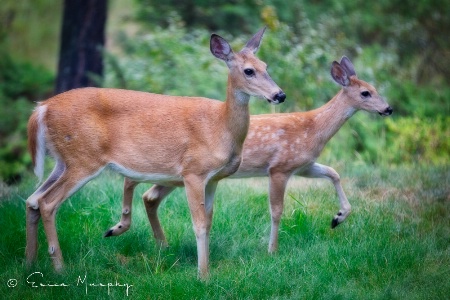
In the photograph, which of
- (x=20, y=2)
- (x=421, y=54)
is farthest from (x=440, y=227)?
(x=20, y=2)

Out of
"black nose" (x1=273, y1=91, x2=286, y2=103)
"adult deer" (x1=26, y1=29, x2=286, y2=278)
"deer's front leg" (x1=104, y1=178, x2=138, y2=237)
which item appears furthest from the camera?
"deer's front leg" (x1=104, y1=178, x2=138, y2=237)

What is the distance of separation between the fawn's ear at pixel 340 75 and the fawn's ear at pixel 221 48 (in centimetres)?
166

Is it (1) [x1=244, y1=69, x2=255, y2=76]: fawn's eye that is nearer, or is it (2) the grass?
(2) the grass

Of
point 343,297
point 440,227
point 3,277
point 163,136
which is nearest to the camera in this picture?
point 343,297

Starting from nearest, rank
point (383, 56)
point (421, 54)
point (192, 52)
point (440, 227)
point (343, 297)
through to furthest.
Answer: point (343, 297), point (440, 227), point (192, 52), point (383, 56), point (421, 54)

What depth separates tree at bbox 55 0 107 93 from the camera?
11.6m

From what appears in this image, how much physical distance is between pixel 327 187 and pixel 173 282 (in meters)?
2.92

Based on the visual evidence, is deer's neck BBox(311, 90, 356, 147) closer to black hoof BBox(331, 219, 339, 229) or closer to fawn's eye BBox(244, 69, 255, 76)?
black hoof BBox(331, 219, 339, 229)

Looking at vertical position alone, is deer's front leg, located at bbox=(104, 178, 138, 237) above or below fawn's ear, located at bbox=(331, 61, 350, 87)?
below

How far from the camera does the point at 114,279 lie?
18.8ft

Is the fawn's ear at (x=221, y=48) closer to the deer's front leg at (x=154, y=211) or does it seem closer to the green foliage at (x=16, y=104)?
the deer's front leg at (x=154, y=211)

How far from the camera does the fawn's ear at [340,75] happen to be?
7574mm

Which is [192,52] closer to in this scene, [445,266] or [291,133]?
[291,133]

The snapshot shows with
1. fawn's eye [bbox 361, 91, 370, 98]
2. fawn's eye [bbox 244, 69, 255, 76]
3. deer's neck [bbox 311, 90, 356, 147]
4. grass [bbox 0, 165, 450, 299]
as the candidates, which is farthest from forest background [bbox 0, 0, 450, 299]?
fawn's eye [bbox 244, 69, 255, 76]
